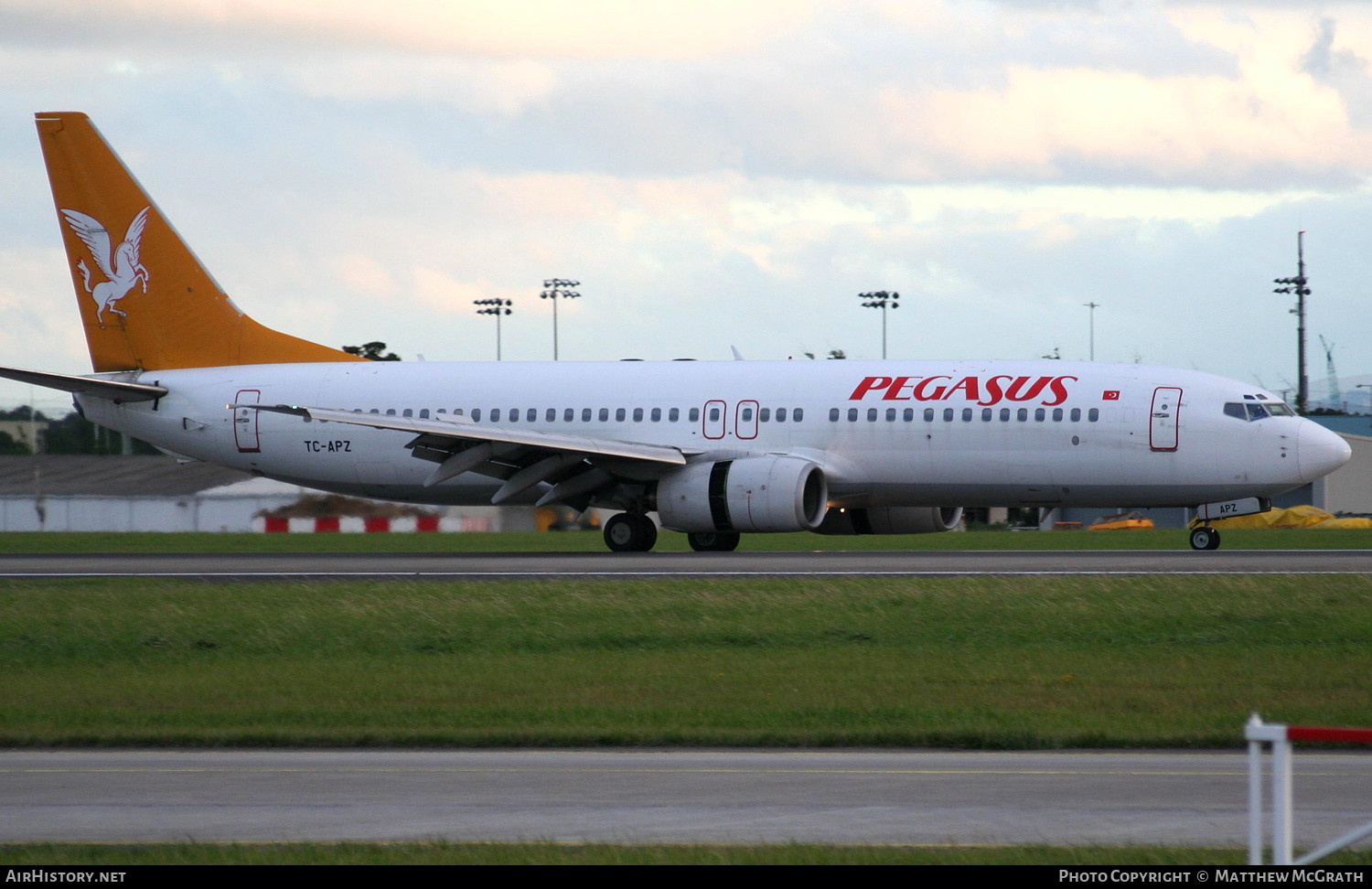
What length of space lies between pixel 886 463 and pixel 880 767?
23.4 meters

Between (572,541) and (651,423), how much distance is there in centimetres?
940

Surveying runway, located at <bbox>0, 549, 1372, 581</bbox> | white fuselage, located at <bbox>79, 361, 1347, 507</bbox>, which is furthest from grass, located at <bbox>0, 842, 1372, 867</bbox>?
white fuselage, located at <bbox>79, 361, 1347, 507</bbox>

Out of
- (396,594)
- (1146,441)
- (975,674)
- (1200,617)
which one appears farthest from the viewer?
(1146,441)

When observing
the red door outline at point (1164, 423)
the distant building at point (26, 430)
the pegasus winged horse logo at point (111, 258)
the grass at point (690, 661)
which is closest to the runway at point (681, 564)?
the red door outline at point (1164, 423)

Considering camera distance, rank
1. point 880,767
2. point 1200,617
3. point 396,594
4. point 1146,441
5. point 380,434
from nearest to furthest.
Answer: point 880,767, point 1200,617, point 396,594, point 1146,441, point 380,434

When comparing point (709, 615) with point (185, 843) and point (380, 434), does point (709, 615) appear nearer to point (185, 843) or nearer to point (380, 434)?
point (185, 843)

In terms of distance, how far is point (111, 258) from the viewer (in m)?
41.1

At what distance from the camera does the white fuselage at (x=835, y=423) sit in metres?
33.8

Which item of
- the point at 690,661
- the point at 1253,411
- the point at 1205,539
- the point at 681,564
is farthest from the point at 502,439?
the point at 690,661

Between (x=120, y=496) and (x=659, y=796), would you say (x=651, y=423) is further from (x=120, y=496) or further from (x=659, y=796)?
(x=120, y=496)

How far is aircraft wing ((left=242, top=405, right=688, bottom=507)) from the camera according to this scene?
113 feet

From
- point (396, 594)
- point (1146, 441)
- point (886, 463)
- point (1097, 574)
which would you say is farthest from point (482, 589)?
point (1146, 441)

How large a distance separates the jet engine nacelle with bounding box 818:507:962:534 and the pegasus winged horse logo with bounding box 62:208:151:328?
17538 mm

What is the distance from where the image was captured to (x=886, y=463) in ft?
116
